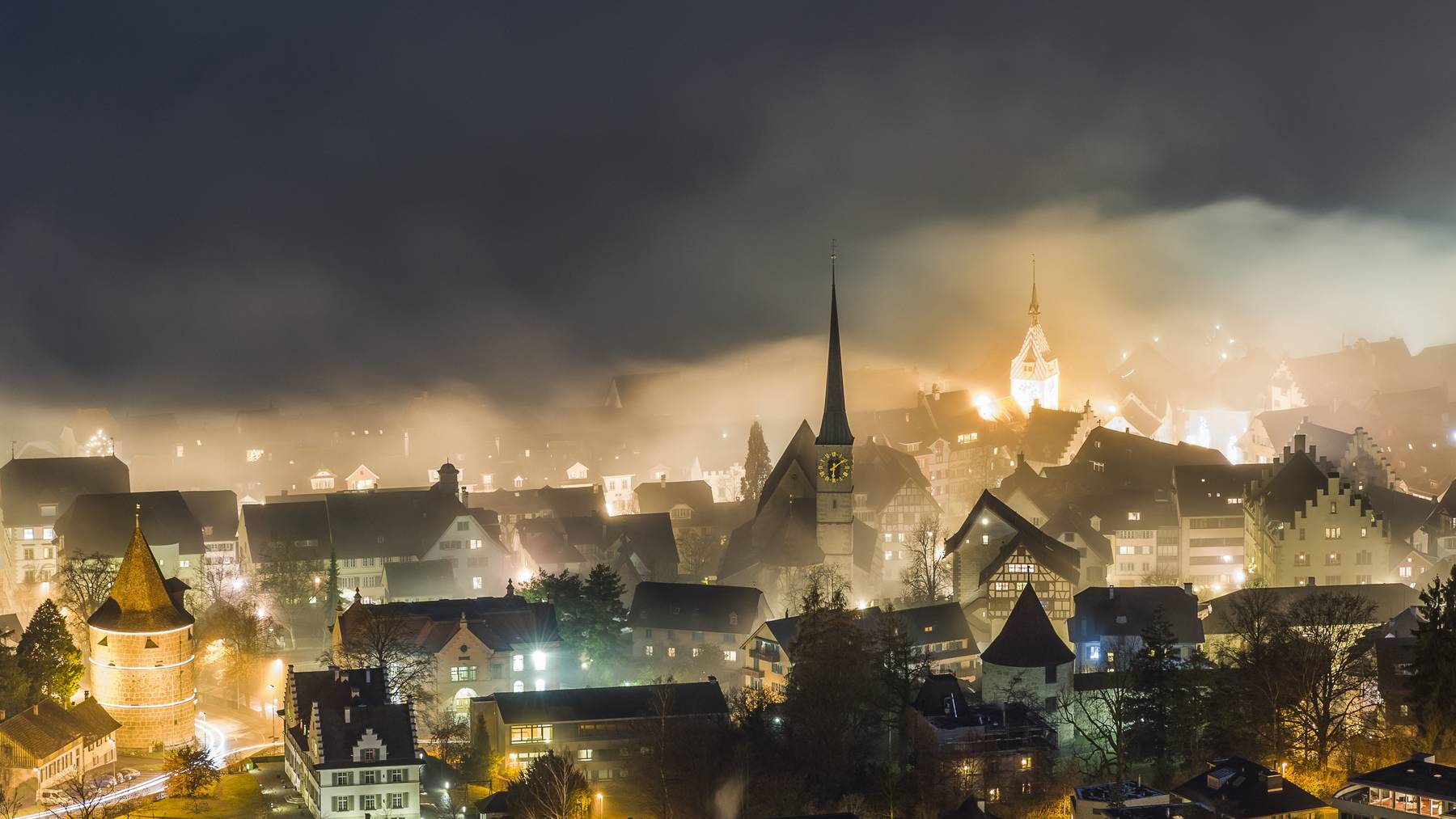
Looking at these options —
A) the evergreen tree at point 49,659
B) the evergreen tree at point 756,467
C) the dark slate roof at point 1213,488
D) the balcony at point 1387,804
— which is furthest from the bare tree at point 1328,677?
the evergreen tree at point 49,659

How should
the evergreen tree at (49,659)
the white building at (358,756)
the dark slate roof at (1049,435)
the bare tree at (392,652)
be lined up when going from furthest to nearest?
the dark slate roof at (1049,435)
the evergreen tree at (49,659)
the bare tree at (392,652)
the white building at (358,756)

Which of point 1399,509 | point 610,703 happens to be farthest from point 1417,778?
point 1399,509

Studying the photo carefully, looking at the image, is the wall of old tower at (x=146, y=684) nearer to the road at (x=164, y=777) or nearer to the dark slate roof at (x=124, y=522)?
the road at (x=164, y=777)

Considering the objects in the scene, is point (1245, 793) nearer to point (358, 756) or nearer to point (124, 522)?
point (358, 756)

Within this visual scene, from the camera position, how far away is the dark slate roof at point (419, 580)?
9862cm

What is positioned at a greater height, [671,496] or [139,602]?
[671,496]

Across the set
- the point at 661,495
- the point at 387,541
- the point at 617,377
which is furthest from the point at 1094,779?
the point at 617,377

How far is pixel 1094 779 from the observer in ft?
227

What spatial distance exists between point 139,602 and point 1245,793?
163ft

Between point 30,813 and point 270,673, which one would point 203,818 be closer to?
point 30,813

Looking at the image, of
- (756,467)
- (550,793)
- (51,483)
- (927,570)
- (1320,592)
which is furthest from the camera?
(756,467)

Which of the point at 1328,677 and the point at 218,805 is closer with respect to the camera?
the point at 218,805

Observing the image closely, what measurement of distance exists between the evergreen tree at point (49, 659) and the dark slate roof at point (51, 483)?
32.1m

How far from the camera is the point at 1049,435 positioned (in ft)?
398
